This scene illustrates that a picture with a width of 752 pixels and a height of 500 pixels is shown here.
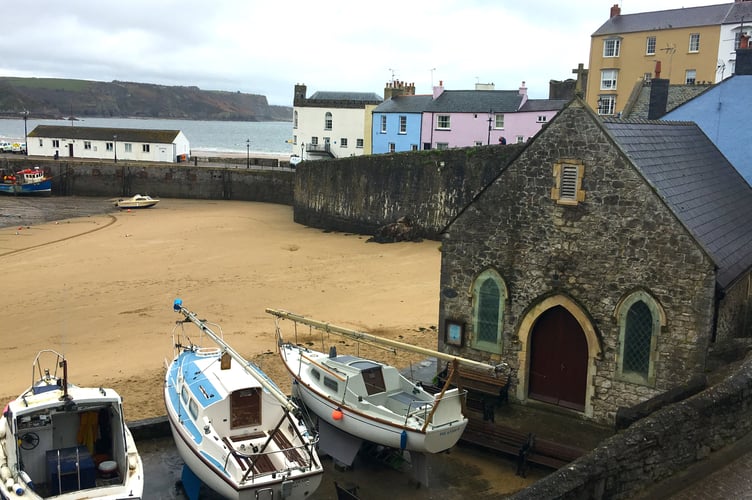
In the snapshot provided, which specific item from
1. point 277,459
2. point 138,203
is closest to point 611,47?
point 138,203

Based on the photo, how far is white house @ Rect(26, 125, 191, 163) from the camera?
58.5m

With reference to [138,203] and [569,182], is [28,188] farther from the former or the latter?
[569,182]

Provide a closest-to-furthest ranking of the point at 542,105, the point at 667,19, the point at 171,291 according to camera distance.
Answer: the point at 171,291 → the point at 542,105 → the point at 667,19

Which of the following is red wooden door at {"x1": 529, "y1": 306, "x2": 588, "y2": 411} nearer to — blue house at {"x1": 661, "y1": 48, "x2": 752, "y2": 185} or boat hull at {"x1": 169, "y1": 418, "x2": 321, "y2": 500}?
boat hull at {"x1": 169, "y1": 418, "x2": 321, "y2": 500}

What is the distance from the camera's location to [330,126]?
55.6 metres

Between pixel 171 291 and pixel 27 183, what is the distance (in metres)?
33.6

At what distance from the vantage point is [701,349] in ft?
35.8

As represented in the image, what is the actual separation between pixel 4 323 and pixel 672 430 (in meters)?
17.4

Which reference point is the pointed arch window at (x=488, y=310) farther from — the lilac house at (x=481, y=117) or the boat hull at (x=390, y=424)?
the lilac house at (x=481, y=117)

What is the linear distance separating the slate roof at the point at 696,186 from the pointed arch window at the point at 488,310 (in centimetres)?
312

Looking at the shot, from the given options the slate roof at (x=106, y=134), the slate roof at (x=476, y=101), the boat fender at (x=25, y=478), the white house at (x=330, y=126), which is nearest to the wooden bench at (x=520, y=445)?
the boat fender at (x=25, y=478)

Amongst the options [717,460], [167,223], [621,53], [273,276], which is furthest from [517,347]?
[621,53]

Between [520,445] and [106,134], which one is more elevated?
[106,134]

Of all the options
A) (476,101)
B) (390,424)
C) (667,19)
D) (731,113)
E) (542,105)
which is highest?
(667,19)
